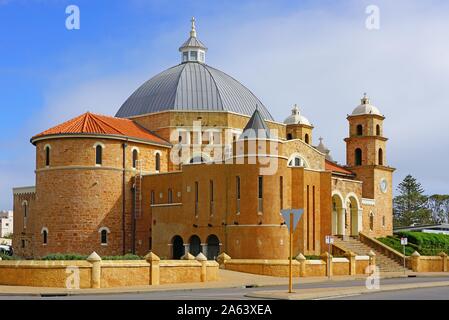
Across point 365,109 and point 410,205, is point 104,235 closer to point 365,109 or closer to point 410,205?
point 365,109

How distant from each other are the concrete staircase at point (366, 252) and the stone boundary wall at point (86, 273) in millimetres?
23394

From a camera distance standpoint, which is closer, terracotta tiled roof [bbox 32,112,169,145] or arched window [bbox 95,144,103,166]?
arched window [bbox 95,144,103,166]

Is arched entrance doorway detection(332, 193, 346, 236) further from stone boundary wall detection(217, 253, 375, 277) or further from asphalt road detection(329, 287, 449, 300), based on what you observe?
asphalt road detection(329, 287, 449, 300)

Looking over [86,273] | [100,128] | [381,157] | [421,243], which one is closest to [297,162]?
[381,157]

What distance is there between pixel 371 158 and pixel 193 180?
22541 mm

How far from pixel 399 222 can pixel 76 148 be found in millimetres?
69871

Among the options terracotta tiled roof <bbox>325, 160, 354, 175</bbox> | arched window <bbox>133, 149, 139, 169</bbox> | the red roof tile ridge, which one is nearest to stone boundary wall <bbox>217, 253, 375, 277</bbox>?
arched window <bbox>133, 149, 139, 169</bbox>

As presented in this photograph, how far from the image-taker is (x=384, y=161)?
7100 centimetres

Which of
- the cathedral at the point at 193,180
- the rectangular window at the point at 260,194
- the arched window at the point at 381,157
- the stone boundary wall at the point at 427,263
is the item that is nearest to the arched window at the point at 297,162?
the cathedral at the point at 193,180

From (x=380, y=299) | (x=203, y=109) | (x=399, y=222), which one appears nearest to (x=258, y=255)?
(x=203, y=109)

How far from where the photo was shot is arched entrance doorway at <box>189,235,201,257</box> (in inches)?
2067

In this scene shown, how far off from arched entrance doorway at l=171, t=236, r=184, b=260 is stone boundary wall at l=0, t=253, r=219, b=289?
16.4m

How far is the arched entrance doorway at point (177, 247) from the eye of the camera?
5369 cm

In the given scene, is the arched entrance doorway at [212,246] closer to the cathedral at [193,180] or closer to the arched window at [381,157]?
the cathedral at [193,180]
